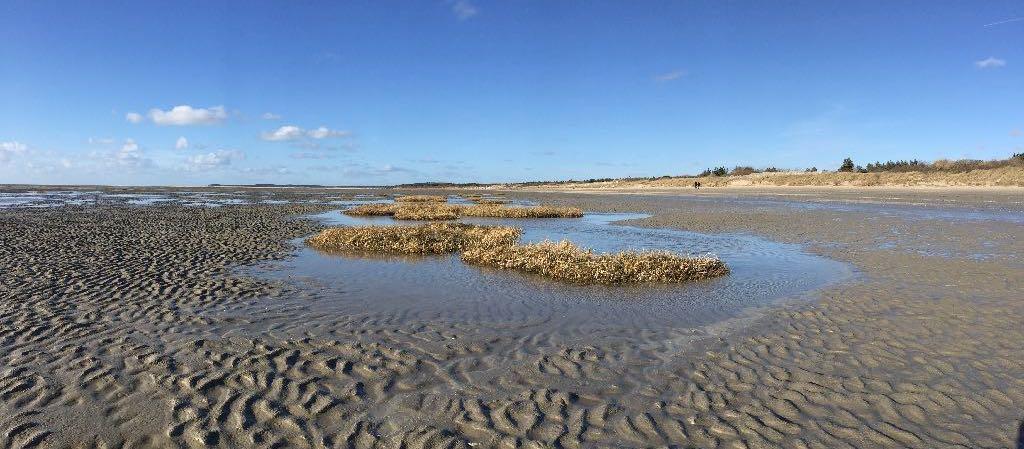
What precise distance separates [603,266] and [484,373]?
25.0 ft

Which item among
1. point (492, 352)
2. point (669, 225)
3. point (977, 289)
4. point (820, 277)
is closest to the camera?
point (492, 352)

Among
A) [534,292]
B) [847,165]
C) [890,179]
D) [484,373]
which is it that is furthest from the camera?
[847,165]

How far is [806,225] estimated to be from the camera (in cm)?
2995

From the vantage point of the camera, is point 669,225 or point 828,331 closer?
point 828,331

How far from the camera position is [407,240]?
21.3 metres

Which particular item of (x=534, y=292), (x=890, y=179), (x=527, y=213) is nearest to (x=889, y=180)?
(x=890, y=179)

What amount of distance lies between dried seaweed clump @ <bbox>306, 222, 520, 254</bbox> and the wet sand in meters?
6.86

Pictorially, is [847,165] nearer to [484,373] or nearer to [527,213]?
[527,213]

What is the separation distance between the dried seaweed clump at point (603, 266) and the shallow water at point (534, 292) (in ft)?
1.58

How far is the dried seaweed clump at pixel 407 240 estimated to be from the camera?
20.6 meters

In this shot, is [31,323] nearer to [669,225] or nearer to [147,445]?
[147,445]

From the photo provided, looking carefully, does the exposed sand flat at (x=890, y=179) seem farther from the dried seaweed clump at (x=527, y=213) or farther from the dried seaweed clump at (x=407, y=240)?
the dried seaweed clump at (x=407, y=240)

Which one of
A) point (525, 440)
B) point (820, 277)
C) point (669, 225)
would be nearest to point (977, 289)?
point (820, 277)

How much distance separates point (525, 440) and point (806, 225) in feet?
94.6
